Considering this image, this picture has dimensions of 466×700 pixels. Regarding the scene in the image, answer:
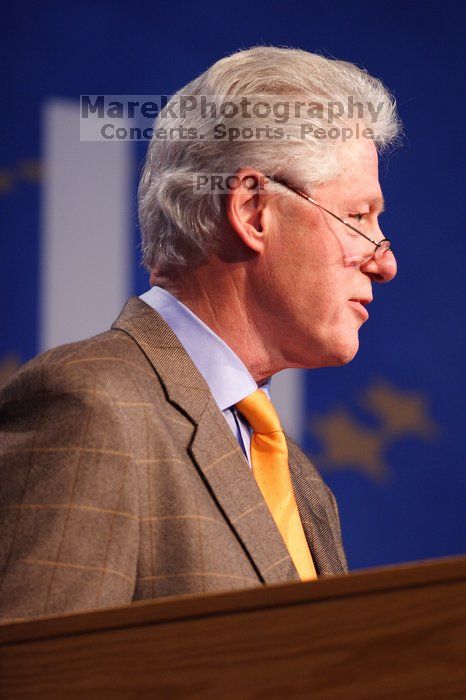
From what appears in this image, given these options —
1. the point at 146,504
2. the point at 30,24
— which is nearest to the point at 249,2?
the point at 30,24

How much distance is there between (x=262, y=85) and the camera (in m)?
1.35

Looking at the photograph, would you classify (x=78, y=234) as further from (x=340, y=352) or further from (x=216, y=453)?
(x=216, y=453)

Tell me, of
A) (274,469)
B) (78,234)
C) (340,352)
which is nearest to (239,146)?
(340,352)

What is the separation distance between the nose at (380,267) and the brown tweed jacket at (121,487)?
0.30m

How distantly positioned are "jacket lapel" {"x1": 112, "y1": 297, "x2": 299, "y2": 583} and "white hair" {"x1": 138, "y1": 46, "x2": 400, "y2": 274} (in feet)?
0.50

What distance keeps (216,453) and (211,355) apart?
168 mm

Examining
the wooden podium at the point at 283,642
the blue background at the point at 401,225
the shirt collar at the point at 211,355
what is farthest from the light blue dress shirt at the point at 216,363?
the blue background at the point at 401,225

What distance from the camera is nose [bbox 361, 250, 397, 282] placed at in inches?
54.8

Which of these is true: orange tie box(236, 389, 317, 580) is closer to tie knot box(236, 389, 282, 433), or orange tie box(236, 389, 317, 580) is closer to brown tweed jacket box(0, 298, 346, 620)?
tie knot box(236, 389, 282, 433)

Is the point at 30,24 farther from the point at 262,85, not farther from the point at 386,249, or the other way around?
the point at 386,249

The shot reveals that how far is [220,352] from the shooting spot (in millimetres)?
1302

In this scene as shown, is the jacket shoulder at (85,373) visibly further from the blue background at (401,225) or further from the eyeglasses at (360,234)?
the blue background at (401,225)

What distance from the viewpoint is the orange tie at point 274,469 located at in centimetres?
128

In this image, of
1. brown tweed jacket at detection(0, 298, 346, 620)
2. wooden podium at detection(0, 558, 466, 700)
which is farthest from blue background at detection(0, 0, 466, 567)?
wooden podium at detection(0, 558, 466, 700)
